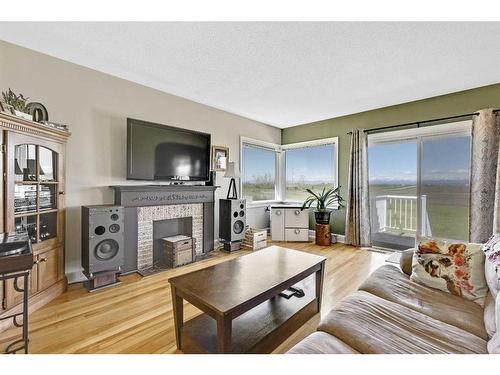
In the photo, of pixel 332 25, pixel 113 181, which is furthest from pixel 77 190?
pixel 332 25

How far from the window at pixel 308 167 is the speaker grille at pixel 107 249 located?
3.36 m

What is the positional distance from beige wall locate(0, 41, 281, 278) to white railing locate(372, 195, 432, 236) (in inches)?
139

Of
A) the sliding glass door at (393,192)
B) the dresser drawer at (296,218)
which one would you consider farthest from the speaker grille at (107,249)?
the sliding glass door at (393,192)

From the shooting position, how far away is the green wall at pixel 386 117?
8.90 feet

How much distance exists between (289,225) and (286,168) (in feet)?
4.46

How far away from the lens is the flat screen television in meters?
2.53

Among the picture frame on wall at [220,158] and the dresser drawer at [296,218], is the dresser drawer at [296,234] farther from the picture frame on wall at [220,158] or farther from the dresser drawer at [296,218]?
the picture frame on wall at [220,158]

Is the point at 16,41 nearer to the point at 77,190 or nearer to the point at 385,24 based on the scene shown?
the point at 77,190

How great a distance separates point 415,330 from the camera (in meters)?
1.01

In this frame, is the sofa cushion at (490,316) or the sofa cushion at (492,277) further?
the sofa cushion at (492,277)

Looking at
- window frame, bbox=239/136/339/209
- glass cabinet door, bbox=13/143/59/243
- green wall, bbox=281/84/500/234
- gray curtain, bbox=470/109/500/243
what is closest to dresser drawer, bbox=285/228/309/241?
green wall, bbox=281/84/500/234

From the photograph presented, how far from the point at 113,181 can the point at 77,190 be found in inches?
13.5

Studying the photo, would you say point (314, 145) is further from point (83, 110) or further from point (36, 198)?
point (36, 198)
